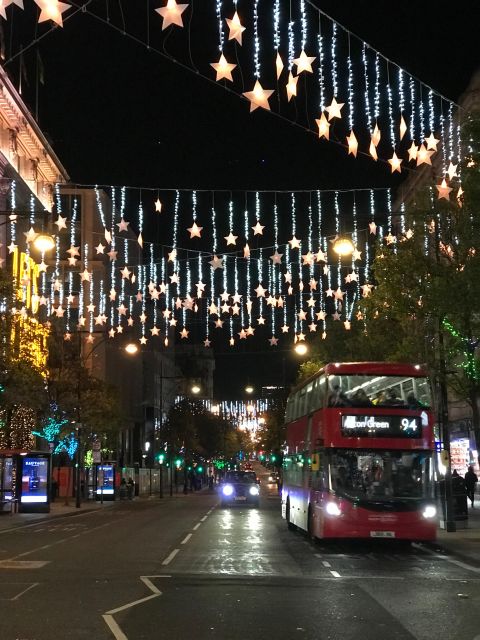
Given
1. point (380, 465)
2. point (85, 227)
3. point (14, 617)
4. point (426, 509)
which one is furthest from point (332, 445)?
point (85, 227)

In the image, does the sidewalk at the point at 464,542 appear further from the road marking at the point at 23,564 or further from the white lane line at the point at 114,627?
the white lane line at the point at 114,627

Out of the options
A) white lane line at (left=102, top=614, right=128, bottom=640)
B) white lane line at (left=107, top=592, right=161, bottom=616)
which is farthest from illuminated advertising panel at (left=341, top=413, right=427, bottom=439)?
white lane line at (left=102, top=614, right=128, bottom=640)

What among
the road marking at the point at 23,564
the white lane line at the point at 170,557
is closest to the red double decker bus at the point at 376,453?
the white lane line at the point at 170,557

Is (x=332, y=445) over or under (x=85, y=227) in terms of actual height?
under

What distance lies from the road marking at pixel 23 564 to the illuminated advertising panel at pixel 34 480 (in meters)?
20.5

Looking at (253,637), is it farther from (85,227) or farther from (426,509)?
(85,227)

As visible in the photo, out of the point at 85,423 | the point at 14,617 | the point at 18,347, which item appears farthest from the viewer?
the point at 85,423

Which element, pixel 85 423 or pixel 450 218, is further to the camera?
pixel 85 423

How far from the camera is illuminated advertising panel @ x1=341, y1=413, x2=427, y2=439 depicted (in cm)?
1967

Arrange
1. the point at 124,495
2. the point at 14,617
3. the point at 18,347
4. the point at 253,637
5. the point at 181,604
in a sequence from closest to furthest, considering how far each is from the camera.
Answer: the point at 253,637 → the point at 14,617 → the point at 181,604 → the point at 18,347 → the point at 124,495

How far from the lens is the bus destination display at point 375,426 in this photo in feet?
64.5

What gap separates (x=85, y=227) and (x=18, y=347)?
1579 inches

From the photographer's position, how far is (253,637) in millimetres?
9242

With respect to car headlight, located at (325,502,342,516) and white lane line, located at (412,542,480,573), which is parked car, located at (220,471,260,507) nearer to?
white lane line, located at (412,542,480,573)
